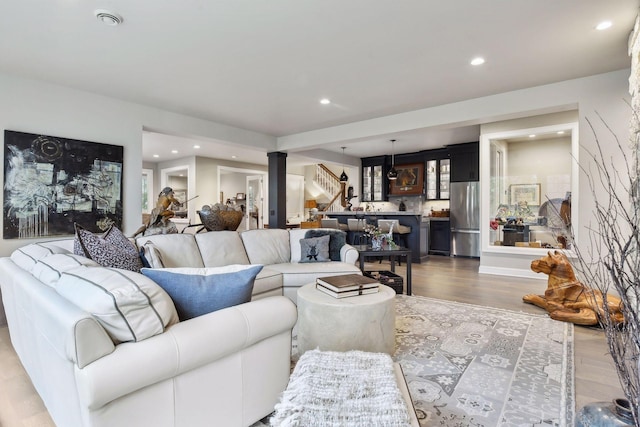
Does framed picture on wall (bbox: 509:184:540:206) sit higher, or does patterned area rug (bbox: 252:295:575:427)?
framed picture on wall (bbox: 509:184:540:206)

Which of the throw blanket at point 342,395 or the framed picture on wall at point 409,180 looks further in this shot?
the framed picture on wall at point 409,180

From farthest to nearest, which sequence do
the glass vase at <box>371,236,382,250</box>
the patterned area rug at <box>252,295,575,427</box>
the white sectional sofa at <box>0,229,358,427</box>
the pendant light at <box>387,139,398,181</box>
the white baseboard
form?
the pendant light at <box>387,139,398,181</box>
the white baseboard
the glass vase at <box>371,236,382,250</box>
the patterned area rug at <box>252,295,575,427</box>
the white sectional sofa at <box>0,229,358,427</box>

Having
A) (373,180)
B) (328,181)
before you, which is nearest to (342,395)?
(373,180)

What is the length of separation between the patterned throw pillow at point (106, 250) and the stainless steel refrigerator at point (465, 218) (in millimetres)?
6714

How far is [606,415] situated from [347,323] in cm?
125

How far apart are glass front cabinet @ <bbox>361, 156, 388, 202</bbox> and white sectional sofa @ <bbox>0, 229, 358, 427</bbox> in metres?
7.94

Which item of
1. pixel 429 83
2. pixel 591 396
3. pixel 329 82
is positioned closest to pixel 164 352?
pixel 591 396

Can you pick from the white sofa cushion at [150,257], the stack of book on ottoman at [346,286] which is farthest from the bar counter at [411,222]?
the white sofa cushion at [150,257]

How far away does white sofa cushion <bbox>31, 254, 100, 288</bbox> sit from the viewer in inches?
59.7

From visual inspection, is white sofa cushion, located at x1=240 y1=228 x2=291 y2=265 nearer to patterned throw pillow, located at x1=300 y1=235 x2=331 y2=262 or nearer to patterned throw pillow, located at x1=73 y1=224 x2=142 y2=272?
patterned throw pillow, located at x1=300 y1=235 x2=331 y2=262

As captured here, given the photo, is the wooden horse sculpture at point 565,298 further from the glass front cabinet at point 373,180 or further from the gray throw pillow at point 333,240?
the glass front cabinet at point 373,180

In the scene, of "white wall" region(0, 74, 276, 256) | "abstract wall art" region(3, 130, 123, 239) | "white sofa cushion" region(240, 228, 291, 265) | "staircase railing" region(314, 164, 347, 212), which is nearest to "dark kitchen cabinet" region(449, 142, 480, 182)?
"staircase railing" region(314, 164, 347, 212)

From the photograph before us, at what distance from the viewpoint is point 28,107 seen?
11.8ft

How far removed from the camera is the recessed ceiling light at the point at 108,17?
7.75ft
